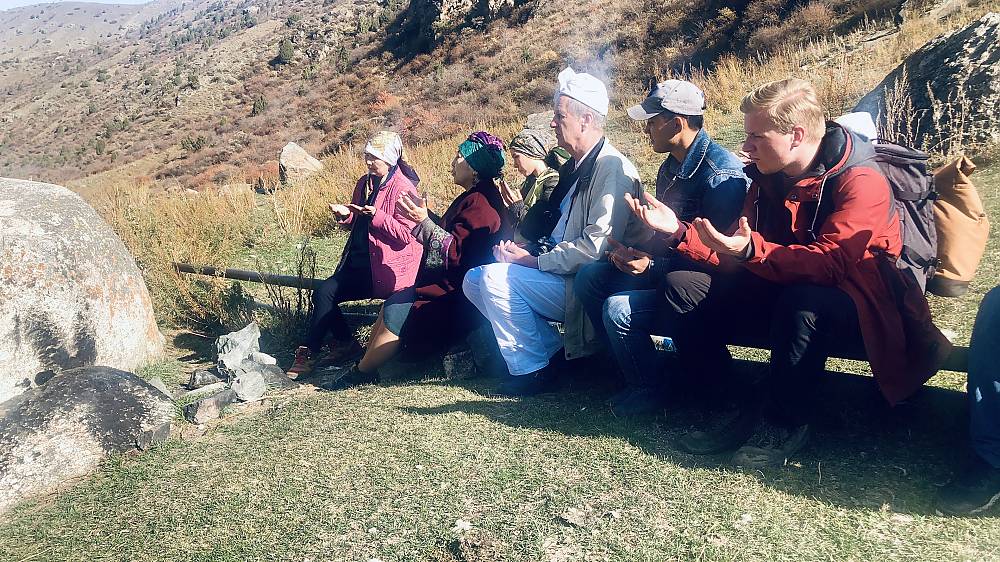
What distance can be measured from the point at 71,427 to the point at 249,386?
1.05 meters

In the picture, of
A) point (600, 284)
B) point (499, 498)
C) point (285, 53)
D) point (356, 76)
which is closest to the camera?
point (499, 498)

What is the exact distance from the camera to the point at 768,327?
2938 mm

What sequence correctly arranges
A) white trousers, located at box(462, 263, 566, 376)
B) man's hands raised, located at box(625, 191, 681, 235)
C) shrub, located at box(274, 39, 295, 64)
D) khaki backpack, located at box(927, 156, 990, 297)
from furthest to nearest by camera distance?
1. shrub, located at box(274, 39, 295, 64)
2. white trousers, located at box(462, 263, 566, 376)
3. man's hands raised, located at box(625, 191, 681, 235)
4. khaki backpack, located at box(927, 156, 990, 297)

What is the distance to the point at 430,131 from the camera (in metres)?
25.1

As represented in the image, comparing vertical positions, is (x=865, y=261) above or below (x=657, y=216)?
below

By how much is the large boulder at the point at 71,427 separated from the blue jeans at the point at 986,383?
12.3ft

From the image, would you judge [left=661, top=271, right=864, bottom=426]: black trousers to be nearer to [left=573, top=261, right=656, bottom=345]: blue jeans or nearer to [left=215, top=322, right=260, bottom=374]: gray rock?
[left=573, top=261, right=656, bottom=345]: blue jeans

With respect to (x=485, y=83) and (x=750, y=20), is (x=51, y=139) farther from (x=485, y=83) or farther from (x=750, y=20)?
(x=750, y=20)

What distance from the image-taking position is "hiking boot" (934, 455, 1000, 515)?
89.7 inches

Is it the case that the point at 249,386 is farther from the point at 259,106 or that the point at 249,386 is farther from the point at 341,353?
the point at 259,106

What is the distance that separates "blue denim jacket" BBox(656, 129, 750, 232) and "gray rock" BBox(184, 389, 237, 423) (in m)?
2.85

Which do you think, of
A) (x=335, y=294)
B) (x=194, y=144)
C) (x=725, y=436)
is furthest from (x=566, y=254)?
(x=194, y=144)

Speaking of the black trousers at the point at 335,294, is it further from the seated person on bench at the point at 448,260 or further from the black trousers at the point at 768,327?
the black trousers at the point at 768,327

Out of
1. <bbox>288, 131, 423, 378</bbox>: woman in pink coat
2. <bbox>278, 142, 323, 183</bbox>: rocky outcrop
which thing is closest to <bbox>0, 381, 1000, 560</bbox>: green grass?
<bbox>288, 131, 423, 378</bbox>: woman in pink coat
